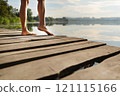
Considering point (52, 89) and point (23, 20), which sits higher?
point (23, 20)

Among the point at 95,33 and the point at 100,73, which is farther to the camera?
the point at 95,33

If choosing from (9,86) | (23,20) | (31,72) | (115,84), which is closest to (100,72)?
(115,84)

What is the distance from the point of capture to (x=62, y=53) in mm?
1046

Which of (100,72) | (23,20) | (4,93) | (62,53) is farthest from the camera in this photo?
(23,20)

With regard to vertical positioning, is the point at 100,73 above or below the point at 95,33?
below

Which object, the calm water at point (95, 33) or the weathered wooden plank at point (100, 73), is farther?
the calm water at point (95, 33)

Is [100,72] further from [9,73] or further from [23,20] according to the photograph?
[23,20]

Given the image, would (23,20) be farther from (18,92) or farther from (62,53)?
(18,92)

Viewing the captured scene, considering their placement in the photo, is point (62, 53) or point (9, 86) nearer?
point (9, 86)

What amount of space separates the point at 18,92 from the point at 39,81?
12 centimetres

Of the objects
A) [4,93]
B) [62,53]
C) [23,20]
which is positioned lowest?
[4,93]

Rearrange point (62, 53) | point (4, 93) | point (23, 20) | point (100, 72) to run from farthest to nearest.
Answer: point (23, 20)
point (62, 53)
point (100, 72)
point (4, 93)

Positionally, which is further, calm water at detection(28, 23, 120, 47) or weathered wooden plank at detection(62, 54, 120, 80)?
calm water at detection(28, 23, 120, 47)

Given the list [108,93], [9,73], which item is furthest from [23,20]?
[108,93]
